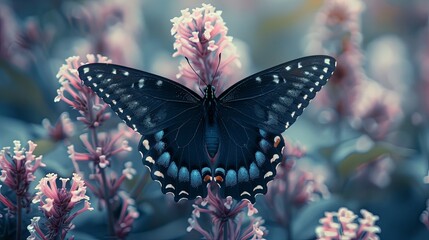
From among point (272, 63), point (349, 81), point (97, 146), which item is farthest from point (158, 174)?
point (272, 63)

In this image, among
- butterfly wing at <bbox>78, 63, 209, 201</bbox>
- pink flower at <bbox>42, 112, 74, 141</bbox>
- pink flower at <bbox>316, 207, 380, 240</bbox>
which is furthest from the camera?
pink flower at <bbox>42, 112, 74, 141</bbox>

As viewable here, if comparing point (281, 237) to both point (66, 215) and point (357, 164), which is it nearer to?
point (357, 164)

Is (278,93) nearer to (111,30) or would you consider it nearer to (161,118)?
(161,118)

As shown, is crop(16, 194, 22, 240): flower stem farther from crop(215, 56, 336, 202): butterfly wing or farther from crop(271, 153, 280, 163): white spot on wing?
crop(271, 153, 280, 163): white spot on wing

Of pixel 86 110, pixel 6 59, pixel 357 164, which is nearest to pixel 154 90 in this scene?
pixel 86 110

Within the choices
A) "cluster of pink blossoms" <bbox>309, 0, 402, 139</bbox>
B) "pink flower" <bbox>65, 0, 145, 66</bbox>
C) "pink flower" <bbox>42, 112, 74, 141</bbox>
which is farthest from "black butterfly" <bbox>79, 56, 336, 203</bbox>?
"pink flower" <bbox>65, 0, 145, 66</bbox>
